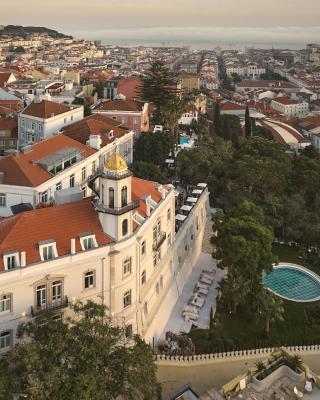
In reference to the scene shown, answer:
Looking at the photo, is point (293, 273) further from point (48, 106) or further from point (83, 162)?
point (48, 106)

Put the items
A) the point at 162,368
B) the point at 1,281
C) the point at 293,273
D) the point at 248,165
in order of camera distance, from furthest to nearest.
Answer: the point at 248,165, the point at 293,273, the point at 162,368, the point at 1,281

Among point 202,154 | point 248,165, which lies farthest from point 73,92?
point 248,165

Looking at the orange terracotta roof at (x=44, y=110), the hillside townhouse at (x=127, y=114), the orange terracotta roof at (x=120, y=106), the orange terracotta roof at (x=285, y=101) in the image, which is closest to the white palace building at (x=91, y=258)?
the orange terracotta roof at (x=44, y=110)

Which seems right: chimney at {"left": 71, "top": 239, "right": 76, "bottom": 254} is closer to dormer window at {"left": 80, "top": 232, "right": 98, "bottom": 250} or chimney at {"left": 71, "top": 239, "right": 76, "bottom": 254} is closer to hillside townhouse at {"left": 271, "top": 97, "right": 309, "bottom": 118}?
dormer window at {"left": 80, "top": 232, "right": 98, "bottom": 250}

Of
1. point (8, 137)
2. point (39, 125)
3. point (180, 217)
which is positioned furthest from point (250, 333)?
point (8, 137)

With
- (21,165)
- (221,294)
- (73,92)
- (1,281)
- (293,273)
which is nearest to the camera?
(1,281)

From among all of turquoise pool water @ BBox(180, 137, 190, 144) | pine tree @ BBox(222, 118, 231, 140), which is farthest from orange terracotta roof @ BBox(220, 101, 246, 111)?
turquoise pool water @ BBox(180, 137, 190, 144)
